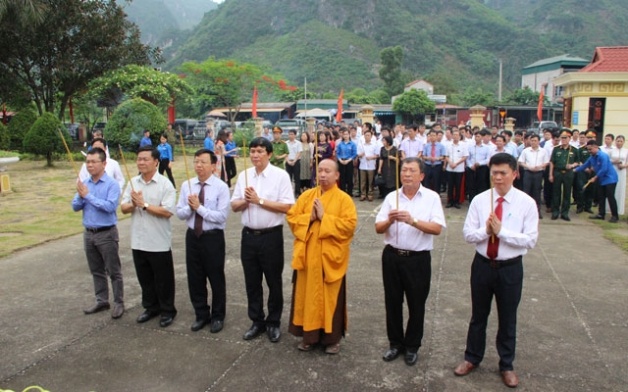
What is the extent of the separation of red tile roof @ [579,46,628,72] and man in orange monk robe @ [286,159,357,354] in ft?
46.7

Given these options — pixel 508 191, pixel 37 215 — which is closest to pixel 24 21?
pixel 37 215

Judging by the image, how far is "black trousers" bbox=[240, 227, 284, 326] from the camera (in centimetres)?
445

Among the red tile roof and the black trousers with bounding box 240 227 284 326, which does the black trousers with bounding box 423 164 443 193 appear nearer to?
the black trousers with bounding box 240 227 284 326

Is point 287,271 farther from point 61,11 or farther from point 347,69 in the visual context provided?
point 347,69

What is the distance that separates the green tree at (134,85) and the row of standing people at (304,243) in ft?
66.5

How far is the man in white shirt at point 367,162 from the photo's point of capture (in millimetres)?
11594

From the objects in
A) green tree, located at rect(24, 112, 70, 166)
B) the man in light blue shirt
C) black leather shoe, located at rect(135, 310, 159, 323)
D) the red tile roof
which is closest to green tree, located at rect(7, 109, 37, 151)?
green tree, located at rect(24, 112, 70, 166)

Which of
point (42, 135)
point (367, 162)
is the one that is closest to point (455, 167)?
point (367, 162)

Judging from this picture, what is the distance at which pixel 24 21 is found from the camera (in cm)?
1861

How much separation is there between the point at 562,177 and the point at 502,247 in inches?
270

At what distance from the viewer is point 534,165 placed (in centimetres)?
973

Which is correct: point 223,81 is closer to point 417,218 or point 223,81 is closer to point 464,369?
point 417,218

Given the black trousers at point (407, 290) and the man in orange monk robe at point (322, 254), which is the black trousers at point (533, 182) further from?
the man in orange monk robe at point (322, 254)

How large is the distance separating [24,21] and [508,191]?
65.3 ft
